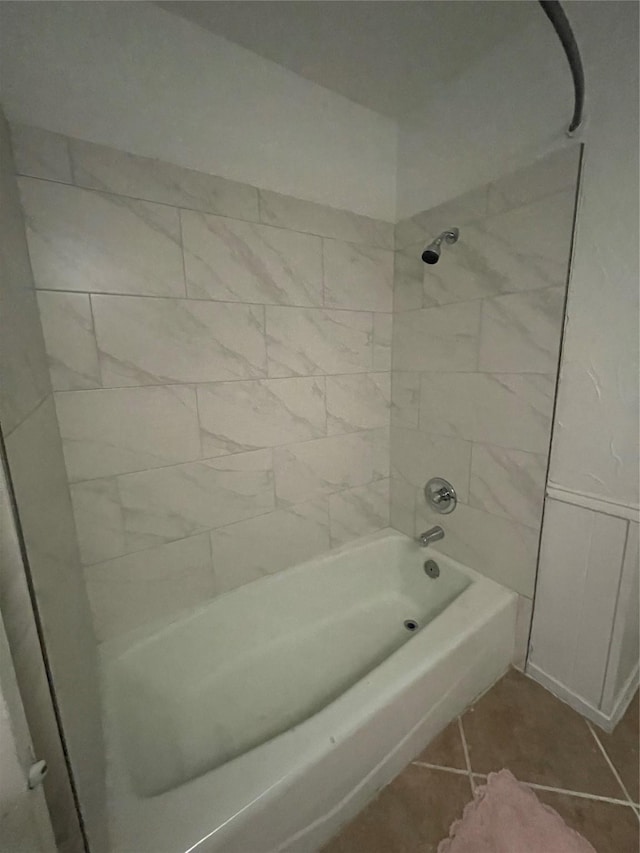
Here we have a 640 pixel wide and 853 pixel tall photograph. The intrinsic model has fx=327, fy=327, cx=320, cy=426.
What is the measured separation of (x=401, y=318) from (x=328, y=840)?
1706 mm

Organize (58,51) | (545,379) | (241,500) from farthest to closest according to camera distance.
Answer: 1. (241,500)
2. (545,379)
3. (58,51)

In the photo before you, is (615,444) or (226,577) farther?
(226,577)

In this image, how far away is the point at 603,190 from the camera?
0.88 metres

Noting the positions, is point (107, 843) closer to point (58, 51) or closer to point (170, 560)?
point (170, 560)

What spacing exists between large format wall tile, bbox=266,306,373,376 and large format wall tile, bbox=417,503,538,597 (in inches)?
30.2

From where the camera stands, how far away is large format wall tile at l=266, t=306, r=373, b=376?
1.24 metres

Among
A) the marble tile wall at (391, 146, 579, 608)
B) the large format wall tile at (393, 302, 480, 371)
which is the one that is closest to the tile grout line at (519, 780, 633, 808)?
the marble tile wall at (391, 146, 579, 608)

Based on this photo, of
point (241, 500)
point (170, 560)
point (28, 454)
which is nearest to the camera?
point (28, 454)

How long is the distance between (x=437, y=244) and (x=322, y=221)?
1.47ft

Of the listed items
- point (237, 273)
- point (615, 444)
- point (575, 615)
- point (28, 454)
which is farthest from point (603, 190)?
point (28, 454)

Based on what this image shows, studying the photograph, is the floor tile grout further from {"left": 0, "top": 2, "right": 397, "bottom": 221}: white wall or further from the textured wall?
{"left": 0, "top": 2, "right": 397, "bottom": 221}: white wall

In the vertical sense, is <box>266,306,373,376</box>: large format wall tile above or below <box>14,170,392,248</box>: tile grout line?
below

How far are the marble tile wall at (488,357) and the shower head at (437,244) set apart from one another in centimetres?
4

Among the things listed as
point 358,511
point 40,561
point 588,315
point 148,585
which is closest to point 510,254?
point 588,315
